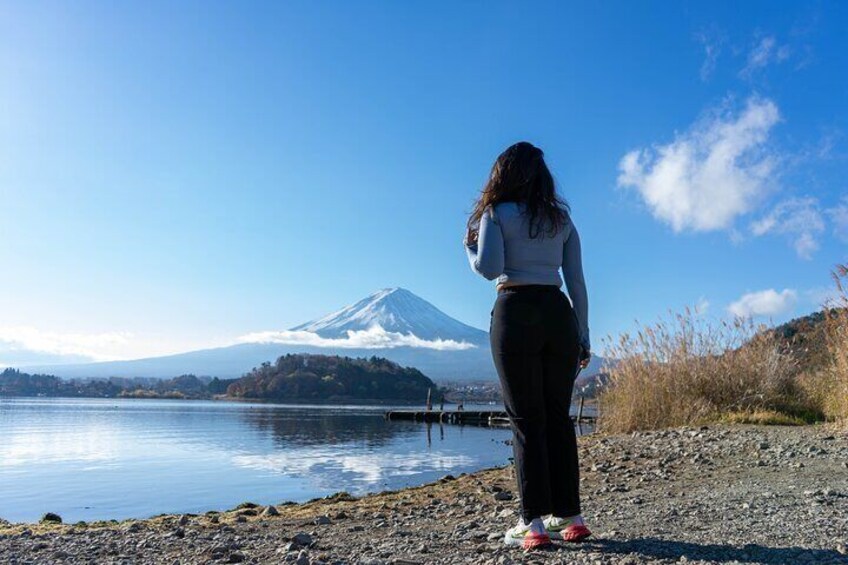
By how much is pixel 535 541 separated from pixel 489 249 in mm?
1090

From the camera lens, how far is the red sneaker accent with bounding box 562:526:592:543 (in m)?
2.69

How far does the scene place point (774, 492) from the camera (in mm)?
3955

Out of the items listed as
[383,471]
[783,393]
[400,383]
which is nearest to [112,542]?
[783,393]

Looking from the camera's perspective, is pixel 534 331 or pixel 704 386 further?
pixel 704 386

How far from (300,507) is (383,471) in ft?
26.1

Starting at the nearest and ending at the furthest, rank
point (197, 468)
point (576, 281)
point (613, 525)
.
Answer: point (576, 281) < point (613, 525) < point (197, 468)

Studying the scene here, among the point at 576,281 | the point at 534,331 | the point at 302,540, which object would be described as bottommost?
the point at 302,540

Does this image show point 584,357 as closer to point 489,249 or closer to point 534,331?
point 534,331

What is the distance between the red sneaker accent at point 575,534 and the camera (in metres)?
2.69

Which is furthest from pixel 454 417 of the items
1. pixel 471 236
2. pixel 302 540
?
pixel 471 236

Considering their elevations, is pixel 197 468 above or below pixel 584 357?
below

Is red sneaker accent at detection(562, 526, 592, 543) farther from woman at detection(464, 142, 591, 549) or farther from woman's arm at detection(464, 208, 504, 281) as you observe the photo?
woman's arm at detection(464, 208, 504, 281)

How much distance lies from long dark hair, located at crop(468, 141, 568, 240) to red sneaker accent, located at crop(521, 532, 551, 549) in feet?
3.65

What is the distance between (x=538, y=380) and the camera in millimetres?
2639
